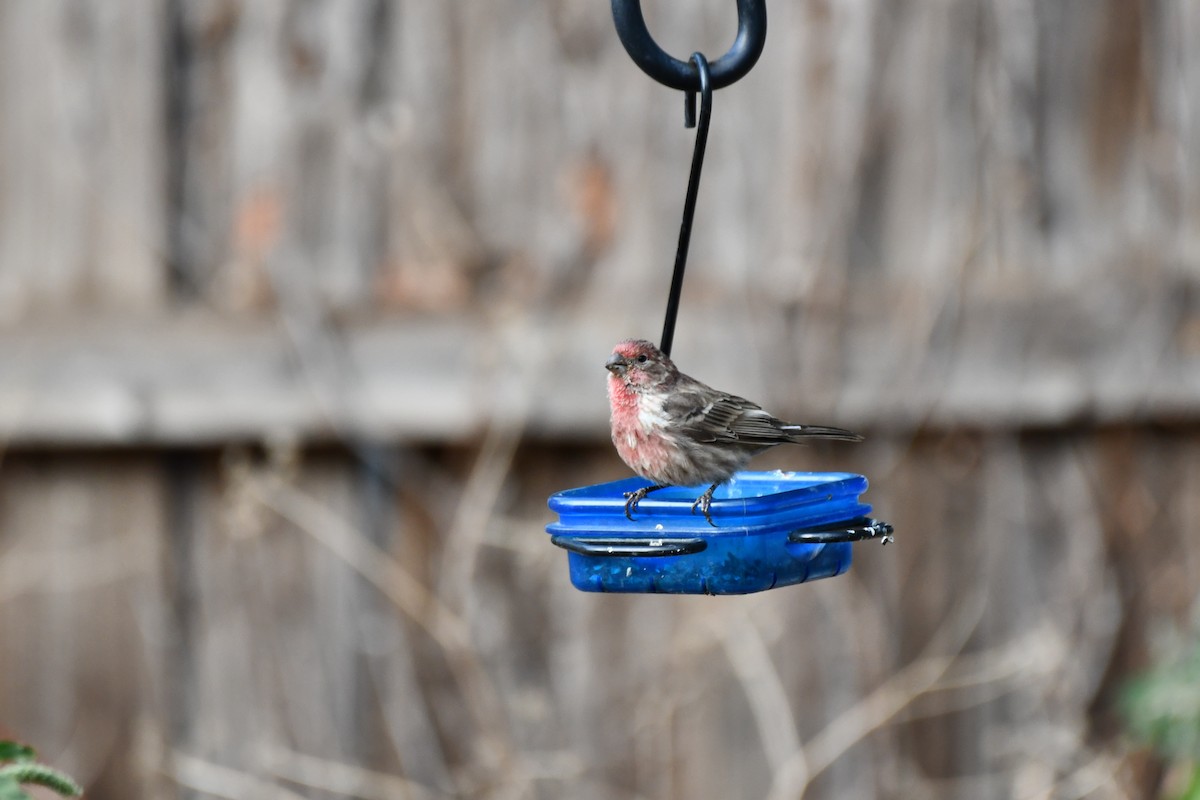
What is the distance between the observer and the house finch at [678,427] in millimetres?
2777

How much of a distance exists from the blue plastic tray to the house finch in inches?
5.1

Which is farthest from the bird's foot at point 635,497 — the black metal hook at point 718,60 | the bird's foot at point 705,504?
the black metal hook at point 718,60

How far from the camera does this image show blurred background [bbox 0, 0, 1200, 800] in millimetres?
4180

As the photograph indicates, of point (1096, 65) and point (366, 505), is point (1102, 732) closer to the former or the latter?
point (1096, 65)

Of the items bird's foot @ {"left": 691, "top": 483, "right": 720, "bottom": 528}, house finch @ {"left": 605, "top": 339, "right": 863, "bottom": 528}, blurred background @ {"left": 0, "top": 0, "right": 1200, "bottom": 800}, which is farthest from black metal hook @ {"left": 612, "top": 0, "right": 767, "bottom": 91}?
blurred background @ {"left": 0, "top": 0, "right": 1200, "bottom": 800}

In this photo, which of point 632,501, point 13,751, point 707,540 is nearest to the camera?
point 13,751

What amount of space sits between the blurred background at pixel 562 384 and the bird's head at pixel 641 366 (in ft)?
3.85

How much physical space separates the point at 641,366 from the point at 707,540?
553mm

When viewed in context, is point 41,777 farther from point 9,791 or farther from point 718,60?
point 718,60

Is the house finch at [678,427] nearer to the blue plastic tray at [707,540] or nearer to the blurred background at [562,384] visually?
the blue plastic tray at [707,540]

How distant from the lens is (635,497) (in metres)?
2.64

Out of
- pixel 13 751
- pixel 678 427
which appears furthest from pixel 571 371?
pixel 13 751

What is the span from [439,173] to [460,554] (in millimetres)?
1118

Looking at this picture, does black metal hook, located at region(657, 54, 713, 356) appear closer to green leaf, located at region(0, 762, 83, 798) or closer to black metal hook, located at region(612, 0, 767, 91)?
black metal hook, located at region(612, 0, 767, 91)
